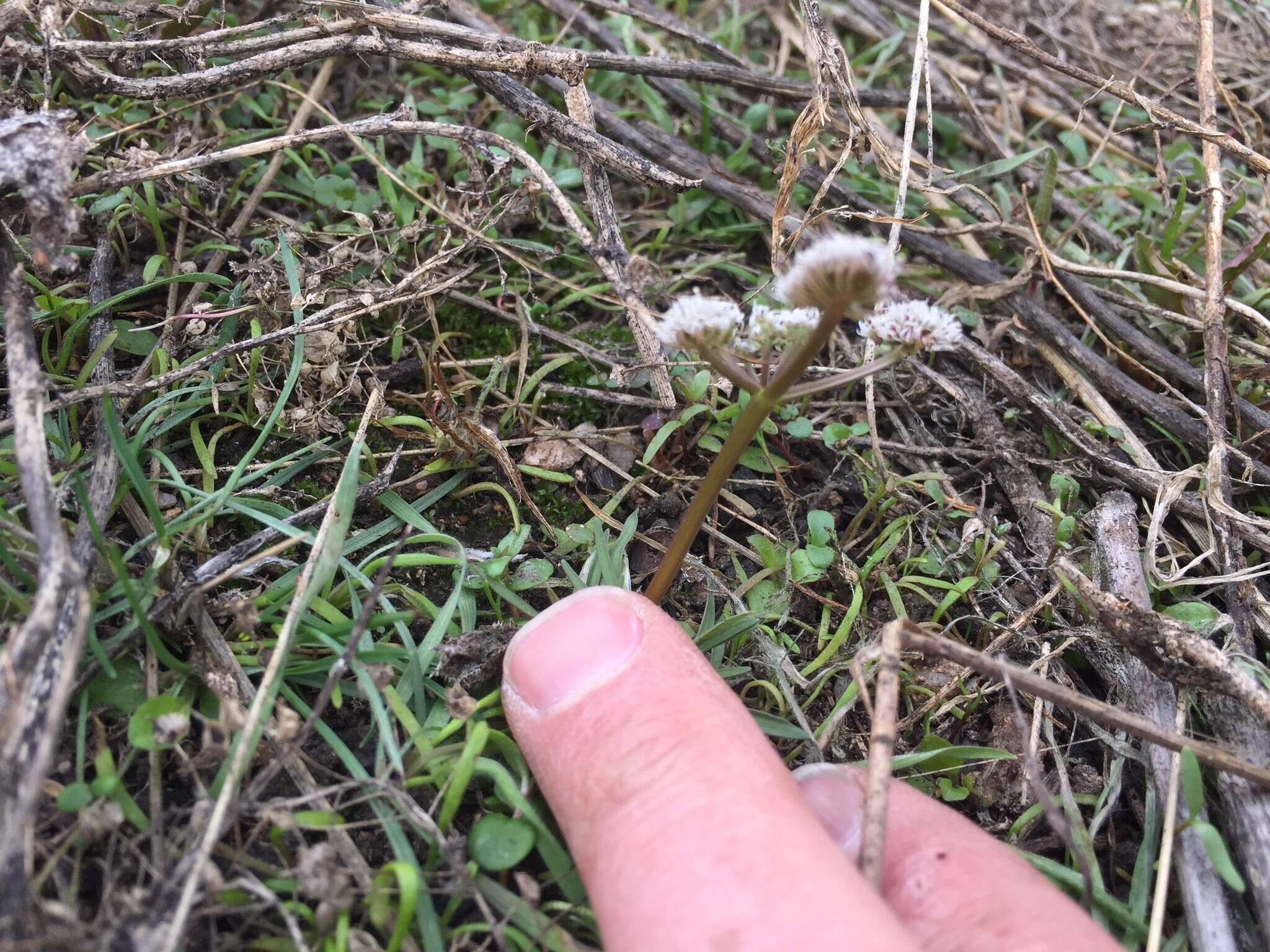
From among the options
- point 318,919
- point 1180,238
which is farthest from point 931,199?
point 318,919

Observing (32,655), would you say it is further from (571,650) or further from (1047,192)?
(1047,192)

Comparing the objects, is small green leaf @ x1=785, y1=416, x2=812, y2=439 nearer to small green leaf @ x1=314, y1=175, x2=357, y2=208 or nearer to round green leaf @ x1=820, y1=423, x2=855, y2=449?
round green leaf @ x1=820, y1=423, x2=855, y2=449

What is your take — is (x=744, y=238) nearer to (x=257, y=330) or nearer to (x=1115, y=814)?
(x=257, y=330)

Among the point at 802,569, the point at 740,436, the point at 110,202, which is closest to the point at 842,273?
the point at 740,436

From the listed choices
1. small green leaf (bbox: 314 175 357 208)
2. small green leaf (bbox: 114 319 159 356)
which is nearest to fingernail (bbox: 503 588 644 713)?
small green leaf (bbox: 114 319 159 356)

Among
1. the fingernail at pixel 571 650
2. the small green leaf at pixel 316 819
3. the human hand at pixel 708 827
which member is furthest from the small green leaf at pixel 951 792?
the small green leaf at pixel 316 819

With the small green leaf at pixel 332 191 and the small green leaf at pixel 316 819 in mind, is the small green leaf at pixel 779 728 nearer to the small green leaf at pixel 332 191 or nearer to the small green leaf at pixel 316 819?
the small green leaf at pixel 316 819

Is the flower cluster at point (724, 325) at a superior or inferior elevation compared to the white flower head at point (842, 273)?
inferior
